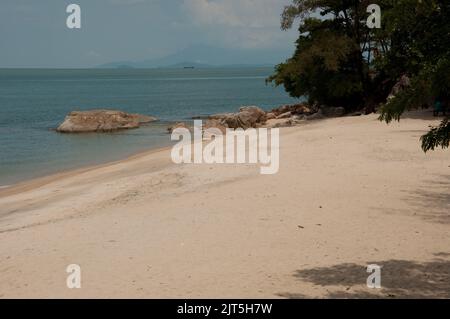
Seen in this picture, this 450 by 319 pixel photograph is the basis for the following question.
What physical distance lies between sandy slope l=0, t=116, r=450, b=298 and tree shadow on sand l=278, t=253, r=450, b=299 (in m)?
0.03

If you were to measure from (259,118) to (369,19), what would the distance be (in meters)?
12.9

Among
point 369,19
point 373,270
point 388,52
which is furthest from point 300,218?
point 369,19

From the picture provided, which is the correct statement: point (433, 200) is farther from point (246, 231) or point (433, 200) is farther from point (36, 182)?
point (36, 182)

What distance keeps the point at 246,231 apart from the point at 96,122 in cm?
3784

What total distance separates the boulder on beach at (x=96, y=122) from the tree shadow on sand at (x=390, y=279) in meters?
39.3

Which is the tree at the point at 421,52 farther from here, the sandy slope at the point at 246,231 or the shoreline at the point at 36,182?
the shoreline at the point at 36,182

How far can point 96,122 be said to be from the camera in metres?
47.3

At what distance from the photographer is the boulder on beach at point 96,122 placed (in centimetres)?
4628

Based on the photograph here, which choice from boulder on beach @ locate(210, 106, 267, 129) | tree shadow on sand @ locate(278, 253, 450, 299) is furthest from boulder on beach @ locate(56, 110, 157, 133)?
tree shadow on sand @ locate(278, 253, 450, 299)

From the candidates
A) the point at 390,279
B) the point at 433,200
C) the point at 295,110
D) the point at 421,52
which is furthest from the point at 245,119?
the point at 421,52

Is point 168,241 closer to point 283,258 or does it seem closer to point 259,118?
point 283,258

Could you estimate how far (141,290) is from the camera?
8.29 m

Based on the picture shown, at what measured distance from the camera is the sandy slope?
8531 millimetres

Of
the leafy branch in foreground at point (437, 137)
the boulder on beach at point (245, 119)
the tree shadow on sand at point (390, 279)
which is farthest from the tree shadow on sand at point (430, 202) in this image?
the boulder on beach at point (245, 119)
